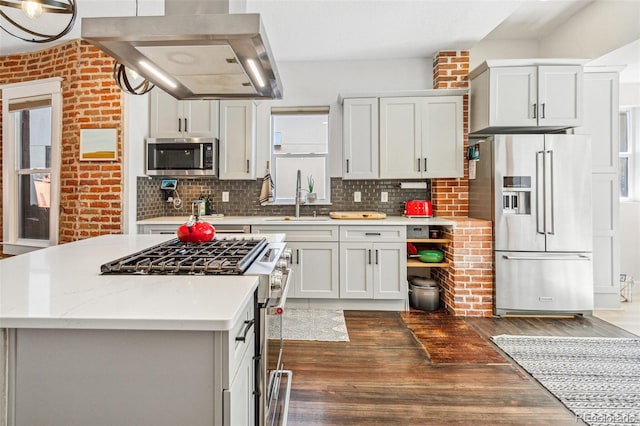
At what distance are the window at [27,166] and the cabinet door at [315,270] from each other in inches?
99.7

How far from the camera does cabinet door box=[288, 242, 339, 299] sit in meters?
3.58

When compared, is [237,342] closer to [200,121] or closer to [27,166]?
[200,121]

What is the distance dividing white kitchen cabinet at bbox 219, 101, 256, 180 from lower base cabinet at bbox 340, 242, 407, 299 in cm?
139

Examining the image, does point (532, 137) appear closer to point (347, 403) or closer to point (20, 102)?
point (347, 403)

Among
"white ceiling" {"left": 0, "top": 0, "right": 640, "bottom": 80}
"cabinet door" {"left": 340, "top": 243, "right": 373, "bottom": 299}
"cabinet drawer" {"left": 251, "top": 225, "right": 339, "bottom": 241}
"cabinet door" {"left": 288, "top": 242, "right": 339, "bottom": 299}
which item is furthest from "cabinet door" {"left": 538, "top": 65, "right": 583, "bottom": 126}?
"cabinet door" {"left": 288, "top": 242, "right": 339, "bottom": 299}

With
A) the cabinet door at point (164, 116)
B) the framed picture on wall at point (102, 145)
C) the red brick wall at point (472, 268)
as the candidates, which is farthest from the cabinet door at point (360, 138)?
the framed picture on wall at point (102, 145)

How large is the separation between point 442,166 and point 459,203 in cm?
50

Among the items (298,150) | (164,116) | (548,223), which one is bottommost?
(548,223)

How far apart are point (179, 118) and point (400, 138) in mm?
2417

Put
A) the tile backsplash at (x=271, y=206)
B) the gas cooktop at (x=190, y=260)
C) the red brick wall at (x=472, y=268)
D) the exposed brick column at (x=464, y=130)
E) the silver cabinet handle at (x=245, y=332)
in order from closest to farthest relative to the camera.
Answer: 1. the silver cabinet handle at (x=245, y=332)
2. the gas cooktop at (x=190, y=260)
3. the red brick wall at (x=472, y=268)
4. the exposed brick column at (x=464, y=130)
5. the tile backsplash at (x=271, y=206)

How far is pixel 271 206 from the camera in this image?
4.25 m

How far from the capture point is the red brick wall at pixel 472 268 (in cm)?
345

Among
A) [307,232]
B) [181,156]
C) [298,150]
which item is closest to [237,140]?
[181,156]

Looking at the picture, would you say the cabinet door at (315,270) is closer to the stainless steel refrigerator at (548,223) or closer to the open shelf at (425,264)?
the open shelf at (425,264)
